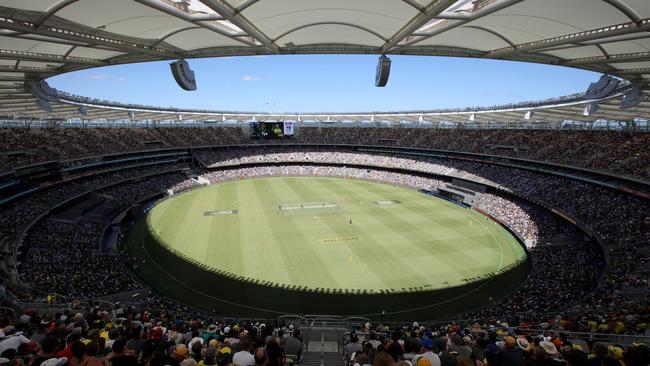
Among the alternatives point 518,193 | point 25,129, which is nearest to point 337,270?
point 518,193

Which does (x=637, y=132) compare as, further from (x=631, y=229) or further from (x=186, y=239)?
(x=186, y=239)

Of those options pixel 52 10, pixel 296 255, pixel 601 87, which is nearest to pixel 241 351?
pixel 52 10

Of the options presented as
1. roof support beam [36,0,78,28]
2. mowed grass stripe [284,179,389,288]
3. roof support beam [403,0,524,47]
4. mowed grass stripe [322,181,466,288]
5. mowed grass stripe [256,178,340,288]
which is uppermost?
roof support beam [403,0,524,47]

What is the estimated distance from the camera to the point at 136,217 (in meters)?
37.1

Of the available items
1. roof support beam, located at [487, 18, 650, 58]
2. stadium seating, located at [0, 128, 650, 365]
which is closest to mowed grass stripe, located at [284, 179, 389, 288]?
stadium seating, located at [0, 128, 650, 365]

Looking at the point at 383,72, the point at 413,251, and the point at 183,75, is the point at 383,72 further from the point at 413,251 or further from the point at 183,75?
the point at 413,251

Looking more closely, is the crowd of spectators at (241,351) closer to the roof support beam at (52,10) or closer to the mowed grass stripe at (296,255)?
the roof support beam at (52,10)

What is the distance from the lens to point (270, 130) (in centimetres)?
6550

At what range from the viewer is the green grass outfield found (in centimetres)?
2306

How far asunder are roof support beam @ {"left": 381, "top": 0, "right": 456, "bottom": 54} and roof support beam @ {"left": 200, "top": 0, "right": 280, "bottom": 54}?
4.83 meters

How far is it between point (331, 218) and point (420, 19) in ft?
90.3

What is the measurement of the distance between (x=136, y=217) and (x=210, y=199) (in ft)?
31.5

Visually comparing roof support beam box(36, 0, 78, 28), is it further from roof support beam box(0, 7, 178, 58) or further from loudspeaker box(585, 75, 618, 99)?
loudspeaker box(585, 75, 618, 99)

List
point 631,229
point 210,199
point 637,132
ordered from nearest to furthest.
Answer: point 631,229
point 637,132
point 210,199
